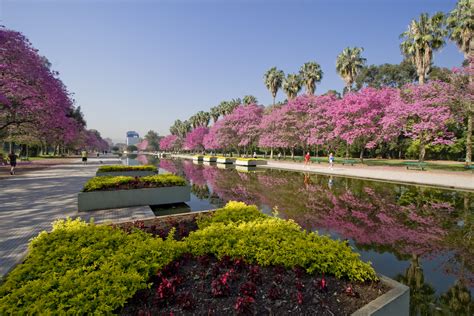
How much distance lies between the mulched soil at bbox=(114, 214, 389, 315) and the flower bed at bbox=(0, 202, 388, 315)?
0.5 inches

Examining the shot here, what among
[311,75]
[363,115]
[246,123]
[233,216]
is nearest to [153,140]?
[246,123]

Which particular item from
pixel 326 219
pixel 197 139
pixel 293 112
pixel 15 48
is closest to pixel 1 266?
pixel 326 219

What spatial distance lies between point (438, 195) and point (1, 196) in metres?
22.7

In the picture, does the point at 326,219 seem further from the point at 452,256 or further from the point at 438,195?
the point at 438,195

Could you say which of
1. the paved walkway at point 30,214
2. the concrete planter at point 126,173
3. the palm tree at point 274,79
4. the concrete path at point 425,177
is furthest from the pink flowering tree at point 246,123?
the paved walkway at point 30,214

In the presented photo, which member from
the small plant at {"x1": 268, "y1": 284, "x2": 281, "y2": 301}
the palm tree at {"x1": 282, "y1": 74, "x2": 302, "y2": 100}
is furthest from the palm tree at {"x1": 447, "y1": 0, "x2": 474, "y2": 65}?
the small plant at {"x1": 268, "y1": 284, "x2": 281, "y2": 301}

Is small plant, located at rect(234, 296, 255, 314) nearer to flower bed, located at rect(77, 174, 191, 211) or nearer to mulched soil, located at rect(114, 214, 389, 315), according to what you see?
mulched soil, located at rect(114, 214, 389, 315)

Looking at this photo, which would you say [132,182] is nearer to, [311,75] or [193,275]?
[193,275]

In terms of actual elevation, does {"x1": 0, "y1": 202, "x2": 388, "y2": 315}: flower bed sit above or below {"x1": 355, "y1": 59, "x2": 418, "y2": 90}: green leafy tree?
below

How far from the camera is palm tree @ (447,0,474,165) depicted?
2616 cm

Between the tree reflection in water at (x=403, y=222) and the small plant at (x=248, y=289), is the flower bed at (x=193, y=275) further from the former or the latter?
the tree reflection in water at (x=403, y=222)

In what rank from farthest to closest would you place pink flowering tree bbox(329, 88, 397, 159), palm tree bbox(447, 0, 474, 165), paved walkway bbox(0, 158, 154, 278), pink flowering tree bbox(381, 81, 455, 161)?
pink flowering tree bbox(329, 88, 397, 159), palm tree bbox(447, 0, 474, 165), pink flowering tree bbox(381, 81, 455, 161), paved walkway bbox(0, 158, 154, 278)

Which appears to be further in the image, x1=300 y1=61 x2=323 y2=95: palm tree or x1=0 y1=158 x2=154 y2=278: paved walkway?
x1=300 y1=61 x2=323 y2=95: palm tree

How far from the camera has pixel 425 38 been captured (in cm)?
2867
